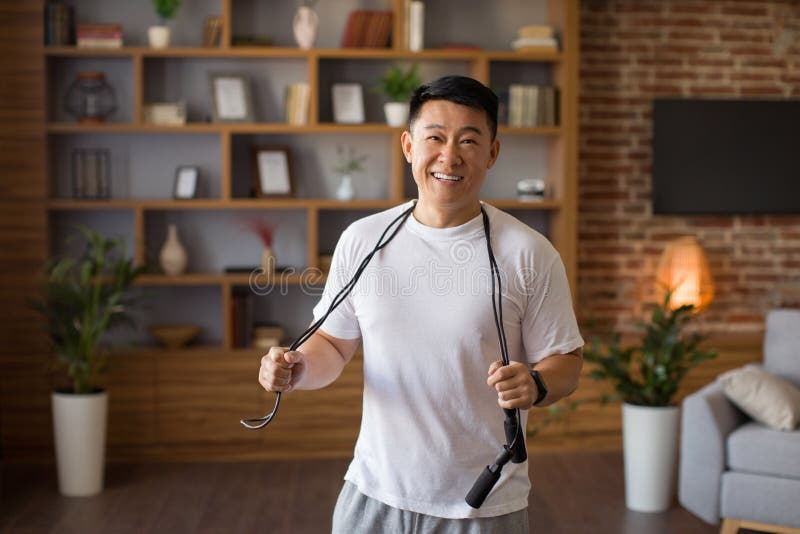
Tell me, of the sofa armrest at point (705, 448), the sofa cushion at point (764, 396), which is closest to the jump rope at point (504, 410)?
the sofa armrest at point (705, 448)

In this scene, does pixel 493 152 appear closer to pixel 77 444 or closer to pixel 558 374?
pixel 558 374

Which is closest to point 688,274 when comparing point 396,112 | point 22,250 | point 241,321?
point 396,112

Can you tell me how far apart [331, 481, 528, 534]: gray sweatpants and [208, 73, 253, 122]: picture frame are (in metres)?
3.34

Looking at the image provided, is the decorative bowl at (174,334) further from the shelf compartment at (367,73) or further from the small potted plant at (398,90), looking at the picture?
the small potted plant at (398,90)

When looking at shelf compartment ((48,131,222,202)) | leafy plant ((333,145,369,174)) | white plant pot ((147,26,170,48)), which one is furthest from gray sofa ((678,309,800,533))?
white plant pot ((147,26,170,48))

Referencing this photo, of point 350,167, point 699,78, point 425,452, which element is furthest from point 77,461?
point 699,78

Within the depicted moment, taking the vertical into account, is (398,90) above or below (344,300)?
above

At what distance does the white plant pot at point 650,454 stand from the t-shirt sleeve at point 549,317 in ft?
7.79

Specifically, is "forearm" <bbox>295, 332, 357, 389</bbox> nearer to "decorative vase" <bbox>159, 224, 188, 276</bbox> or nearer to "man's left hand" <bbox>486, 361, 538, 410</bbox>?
"man's left hand" <bbox>486, 361, 538, 410</bbox>

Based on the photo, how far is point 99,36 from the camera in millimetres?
4609

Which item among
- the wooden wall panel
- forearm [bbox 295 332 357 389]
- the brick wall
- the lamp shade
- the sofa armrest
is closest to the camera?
forearm [bbox 295 332 357 389]

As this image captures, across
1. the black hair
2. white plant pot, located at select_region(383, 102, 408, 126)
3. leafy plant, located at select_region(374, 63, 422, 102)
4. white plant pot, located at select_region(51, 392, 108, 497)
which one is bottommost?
white plant pot, located at select_region(51, 392, 108, 497)

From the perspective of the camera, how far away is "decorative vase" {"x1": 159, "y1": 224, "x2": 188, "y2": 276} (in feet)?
15.6

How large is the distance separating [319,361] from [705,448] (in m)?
2.47
